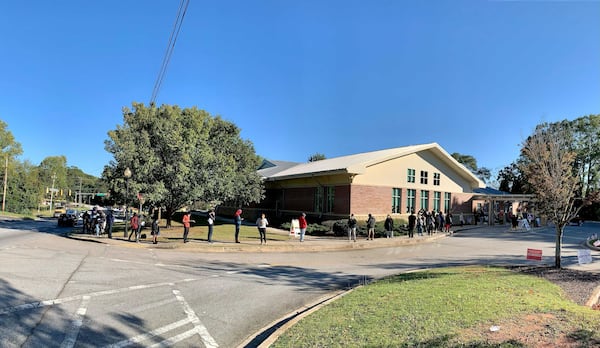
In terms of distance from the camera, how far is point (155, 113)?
27016 millimetres

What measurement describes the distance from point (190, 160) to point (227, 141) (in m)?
7.88

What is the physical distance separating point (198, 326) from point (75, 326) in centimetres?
194

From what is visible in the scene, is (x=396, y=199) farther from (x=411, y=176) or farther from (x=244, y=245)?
(x=244, y=245)

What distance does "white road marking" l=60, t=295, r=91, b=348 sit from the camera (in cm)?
544

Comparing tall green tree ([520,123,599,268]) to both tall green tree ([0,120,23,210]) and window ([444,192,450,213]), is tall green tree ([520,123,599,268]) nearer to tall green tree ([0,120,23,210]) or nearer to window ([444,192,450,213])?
window ([444,192,450,213])

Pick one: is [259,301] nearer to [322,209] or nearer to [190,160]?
[190,160]

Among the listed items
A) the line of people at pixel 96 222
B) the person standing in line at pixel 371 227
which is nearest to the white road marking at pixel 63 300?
the person standing in line at pixel 371 227

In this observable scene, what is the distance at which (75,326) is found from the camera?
6133mm

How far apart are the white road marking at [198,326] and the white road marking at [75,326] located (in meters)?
1.74

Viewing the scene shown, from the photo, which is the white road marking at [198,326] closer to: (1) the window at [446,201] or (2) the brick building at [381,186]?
(2) the brick building at [381,186]

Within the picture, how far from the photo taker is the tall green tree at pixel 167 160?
76.7ft

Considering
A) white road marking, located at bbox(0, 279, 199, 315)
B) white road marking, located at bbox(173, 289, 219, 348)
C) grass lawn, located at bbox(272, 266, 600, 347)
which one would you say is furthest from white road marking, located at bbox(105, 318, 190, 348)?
white road marking, located at bbox(0, 279, 199, 315)

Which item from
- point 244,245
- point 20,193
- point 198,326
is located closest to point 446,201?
point 244,245

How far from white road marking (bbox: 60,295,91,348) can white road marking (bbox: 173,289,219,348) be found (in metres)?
1.74
